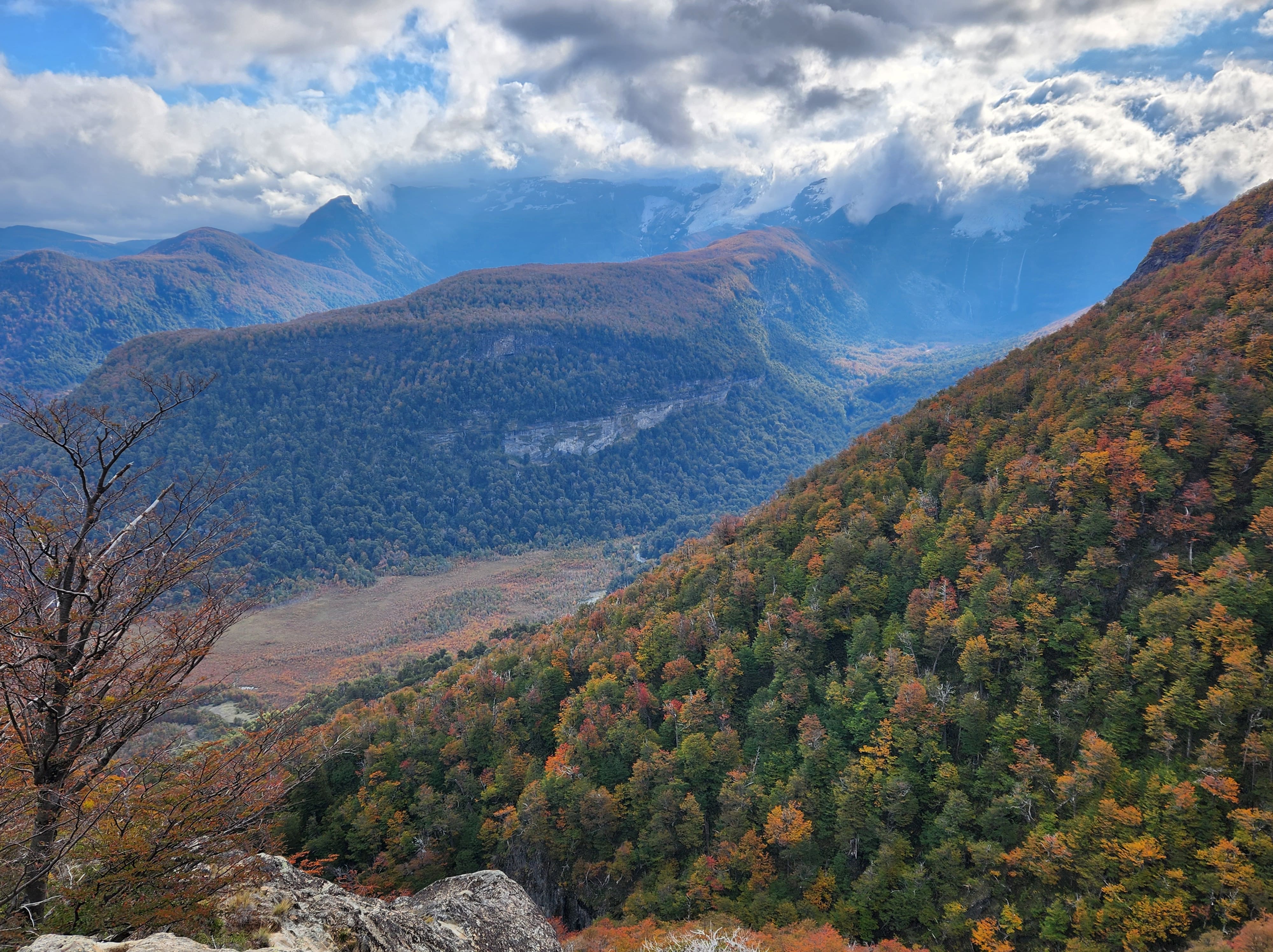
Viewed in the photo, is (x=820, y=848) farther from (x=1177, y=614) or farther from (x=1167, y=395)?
(x=1167, y=395)

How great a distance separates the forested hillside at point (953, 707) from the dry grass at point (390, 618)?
6907 cm

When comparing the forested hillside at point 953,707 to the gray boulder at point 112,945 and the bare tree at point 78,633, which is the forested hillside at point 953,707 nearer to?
the gray boulder at point 112,945

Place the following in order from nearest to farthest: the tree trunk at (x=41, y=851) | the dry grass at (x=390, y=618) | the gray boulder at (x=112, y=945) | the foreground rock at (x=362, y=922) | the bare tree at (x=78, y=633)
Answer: the gray boulder at (x=112, y=945) < the tree trunk at (x=41, y=851) < the bare tree at (x=78, y=633) < the foreground rock at (x=362, y=922) < the dry grass at (x=390, y=618)

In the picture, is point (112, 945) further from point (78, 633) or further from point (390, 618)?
point (390, 618)

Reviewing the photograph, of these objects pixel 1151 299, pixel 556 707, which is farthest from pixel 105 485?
pixel 1151 299

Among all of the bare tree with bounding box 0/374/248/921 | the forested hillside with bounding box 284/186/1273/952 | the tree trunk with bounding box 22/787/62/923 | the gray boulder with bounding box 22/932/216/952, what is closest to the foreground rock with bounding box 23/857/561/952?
the gray boulder with bounding box 22/932/216/952

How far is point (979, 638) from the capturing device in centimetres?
4131

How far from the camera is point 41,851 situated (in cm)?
1353

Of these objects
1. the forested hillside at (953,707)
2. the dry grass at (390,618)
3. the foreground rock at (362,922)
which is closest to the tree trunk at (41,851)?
the foreground rock at (362,922)

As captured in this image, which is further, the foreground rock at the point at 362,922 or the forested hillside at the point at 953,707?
the forested hillside at the point at 953,707

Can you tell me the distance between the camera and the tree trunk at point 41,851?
42.6 ft

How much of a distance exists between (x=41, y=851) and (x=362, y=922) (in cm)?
812

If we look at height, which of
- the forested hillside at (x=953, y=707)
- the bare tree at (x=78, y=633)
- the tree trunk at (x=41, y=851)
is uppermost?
the bare tree at (x=78, y=633)

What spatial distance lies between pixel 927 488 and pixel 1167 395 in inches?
770
